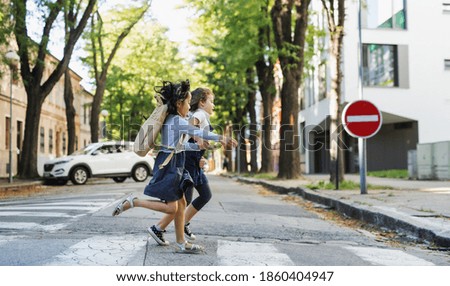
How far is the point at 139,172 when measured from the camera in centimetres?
2517

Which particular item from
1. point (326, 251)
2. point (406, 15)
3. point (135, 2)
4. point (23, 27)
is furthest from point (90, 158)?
point (326, 251)

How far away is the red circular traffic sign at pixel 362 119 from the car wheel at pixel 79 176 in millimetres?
14059

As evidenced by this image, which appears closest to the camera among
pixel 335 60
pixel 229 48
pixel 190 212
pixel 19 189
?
pixel 190 212

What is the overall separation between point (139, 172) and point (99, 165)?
5.20 feet

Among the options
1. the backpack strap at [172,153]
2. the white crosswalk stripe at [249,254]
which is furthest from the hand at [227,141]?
the white crosswalk stripe at [249,254]

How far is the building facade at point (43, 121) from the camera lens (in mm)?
31047

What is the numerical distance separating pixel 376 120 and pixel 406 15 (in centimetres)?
1101

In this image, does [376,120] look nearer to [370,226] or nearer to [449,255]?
[370,226]

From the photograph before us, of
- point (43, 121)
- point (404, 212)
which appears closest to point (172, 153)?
point (404, 212)

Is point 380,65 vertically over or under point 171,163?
over

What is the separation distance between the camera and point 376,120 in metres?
12.4

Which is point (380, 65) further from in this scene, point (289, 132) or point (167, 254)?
point (167, 254)

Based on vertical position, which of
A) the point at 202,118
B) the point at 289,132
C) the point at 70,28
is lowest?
the point at 202,118

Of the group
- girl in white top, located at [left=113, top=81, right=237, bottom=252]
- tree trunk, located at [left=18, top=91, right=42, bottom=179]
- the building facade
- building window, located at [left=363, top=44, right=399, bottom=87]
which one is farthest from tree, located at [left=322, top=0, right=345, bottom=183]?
building window, located at [left=363, top=44, right=399, bottom=87]
